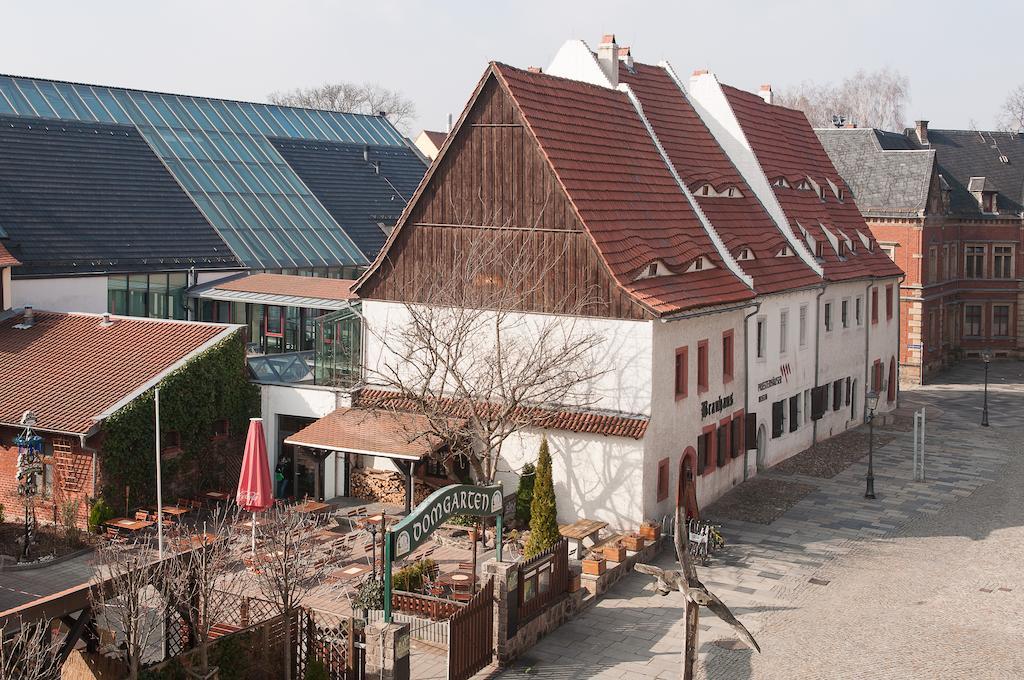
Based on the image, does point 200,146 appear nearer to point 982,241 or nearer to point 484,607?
point 484,607

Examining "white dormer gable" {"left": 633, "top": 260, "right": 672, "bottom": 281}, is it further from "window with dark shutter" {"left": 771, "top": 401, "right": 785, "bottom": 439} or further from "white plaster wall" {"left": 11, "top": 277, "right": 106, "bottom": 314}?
"white plaster wall" {"left": 11, "top": 277, "right": 106, "bottom": 314}

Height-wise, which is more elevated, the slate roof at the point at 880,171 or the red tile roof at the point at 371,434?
the slate roof at the point at 880,171

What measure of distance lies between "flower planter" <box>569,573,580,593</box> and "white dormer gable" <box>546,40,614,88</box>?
1693 cm

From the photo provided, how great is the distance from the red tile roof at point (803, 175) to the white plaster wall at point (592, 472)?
15343mm

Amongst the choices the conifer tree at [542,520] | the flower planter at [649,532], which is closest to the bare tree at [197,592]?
the conifer tree at [542,520]

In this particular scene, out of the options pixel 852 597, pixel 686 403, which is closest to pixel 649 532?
pixel 686 403

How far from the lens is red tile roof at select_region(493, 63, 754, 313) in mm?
30094

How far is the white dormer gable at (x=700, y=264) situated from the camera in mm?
32812

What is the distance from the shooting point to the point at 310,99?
11619 centimetres

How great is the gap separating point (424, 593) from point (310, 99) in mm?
98559

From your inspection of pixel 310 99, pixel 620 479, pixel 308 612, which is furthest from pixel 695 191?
pixel 310 99

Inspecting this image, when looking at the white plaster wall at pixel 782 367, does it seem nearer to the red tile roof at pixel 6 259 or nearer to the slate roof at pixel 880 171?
the red tile roof at pixel 6 259

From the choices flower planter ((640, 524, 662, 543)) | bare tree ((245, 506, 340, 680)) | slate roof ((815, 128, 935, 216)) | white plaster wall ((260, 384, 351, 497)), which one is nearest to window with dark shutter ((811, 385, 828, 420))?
flower planter ((640, 524, 662, 543))

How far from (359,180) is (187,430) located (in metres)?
26.7
